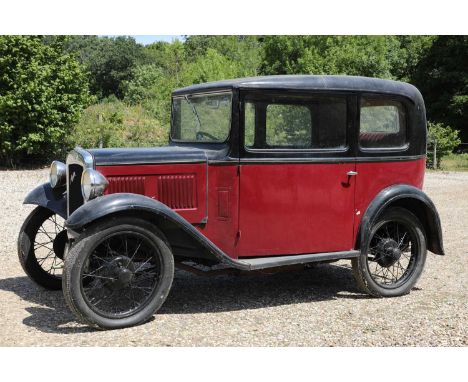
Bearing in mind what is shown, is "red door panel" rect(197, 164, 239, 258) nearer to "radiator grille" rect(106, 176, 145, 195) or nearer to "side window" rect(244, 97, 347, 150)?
"side window" rect(244, 97, 347, 150)

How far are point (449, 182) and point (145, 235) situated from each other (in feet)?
46.7

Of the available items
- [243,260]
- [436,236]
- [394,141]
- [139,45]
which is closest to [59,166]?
[243,260]

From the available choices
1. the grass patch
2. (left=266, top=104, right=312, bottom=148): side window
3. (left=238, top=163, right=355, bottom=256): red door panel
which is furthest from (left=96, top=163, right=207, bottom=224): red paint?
the grass patch

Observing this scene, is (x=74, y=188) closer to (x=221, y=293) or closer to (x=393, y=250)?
(x=221, y=293)

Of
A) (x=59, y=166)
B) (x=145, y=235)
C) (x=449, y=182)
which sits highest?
(x=59, y=166)

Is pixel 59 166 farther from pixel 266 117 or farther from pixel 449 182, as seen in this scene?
pixel 449 182

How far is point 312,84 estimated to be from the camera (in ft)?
16.9

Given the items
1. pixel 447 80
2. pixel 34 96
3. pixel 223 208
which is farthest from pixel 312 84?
pixel 447 80

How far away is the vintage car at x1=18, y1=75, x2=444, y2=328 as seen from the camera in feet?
14.7

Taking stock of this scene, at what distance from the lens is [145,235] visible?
446 centimetres

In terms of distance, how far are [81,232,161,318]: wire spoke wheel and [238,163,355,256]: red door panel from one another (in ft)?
2.79

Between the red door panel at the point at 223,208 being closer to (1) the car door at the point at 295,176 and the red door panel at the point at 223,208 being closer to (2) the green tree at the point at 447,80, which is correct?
(1) the car door at the point at 295,176

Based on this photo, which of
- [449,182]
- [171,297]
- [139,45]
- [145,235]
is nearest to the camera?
[145,235]

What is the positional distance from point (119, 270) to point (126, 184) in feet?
2.33
